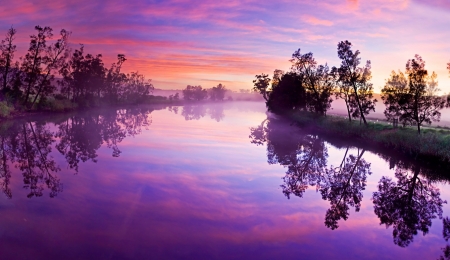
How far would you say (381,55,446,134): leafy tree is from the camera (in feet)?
98.7

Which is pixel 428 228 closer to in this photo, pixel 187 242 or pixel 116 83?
pixel 187 242

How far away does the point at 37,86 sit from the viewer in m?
53.8

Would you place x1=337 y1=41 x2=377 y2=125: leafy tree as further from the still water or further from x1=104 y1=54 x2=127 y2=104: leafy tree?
x1=104 y1=54 x2=127 y2=104: leafy tree

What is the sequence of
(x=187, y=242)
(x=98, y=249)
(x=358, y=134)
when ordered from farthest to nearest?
(x=358, y=134) → (x=187, y=242) → (x=98, y=249)

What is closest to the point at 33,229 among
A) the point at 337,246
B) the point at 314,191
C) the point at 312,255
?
the point at 312,255

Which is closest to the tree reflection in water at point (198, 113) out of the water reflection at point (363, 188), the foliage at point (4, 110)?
the foliage at point (4, 110)

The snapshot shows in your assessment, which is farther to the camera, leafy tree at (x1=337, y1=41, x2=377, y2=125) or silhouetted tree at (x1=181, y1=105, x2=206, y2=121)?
silhouetted tree at (x1=181, y1=105, x2=206, y2=121)

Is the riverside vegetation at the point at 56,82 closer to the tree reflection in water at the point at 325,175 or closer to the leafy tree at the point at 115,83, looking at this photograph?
the leafy tree at the point at 115,83

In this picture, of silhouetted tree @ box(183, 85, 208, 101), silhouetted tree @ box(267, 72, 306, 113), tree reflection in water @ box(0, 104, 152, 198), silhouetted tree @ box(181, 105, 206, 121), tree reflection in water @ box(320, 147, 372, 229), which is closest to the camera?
tree reflection in water @ box(320, 147, 372, 229)

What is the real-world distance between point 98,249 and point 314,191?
1069cm

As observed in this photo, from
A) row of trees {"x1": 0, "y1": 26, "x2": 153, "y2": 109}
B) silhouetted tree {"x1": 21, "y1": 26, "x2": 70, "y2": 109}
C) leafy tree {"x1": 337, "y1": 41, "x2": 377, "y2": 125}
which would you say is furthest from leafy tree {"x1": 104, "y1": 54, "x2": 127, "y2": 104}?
leafy tree {"x1": 337, "y1": 41, "x2": 377, "y2": 125}

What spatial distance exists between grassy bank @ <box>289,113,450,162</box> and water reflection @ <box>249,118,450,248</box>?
193 cm

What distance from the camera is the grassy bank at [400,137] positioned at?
24.5m

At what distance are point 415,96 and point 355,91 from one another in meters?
12.1
